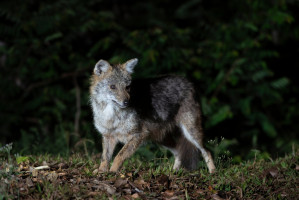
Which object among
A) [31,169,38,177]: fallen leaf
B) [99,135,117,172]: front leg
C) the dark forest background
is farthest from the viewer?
the dark forest background

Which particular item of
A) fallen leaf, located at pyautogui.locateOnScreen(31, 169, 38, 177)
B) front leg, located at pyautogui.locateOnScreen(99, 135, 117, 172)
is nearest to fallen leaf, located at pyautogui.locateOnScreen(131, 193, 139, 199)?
fallen leaf, located at pyautogui.locateOnScreen(31, 169, 38, 177)

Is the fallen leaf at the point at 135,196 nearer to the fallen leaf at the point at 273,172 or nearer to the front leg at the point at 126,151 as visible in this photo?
the front leg at the point at 126,151

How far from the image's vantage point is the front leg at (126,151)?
5.85m

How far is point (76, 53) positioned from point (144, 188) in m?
6.65

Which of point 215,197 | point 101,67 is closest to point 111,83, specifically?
point 101,67

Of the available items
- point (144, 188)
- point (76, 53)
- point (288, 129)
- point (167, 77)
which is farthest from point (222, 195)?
point (288, 129)

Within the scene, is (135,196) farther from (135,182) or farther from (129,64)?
(129,64)

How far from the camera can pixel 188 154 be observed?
279 inches

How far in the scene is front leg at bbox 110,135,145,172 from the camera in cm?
585

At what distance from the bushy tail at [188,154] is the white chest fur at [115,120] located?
4.17 ft

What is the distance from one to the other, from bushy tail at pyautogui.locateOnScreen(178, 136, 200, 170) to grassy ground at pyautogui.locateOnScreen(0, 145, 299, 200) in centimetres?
86

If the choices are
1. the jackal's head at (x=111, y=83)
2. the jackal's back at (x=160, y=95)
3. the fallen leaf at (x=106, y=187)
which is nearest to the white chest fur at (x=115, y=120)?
the jackal's head at (x=111, y=83)

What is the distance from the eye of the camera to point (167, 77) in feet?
24.6

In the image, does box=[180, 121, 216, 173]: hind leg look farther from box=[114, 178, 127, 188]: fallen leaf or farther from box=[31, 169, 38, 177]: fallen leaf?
box=[31, 169, 38, 177]: fallen leaf
